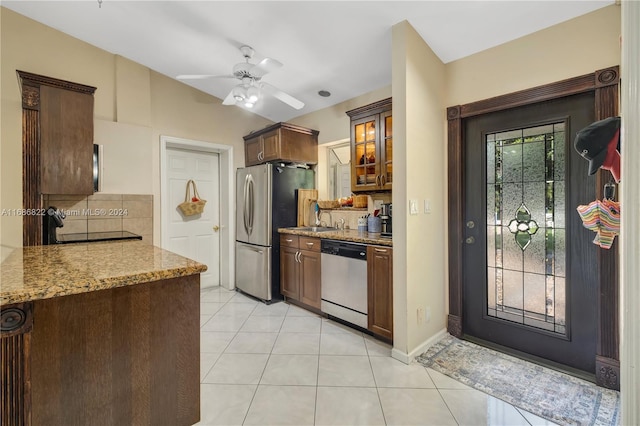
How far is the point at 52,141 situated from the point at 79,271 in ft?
7.60

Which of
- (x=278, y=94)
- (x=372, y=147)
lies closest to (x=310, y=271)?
(x=372, y=147)

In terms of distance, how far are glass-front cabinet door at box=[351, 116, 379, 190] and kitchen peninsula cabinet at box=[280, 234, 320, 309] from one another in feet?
2.71

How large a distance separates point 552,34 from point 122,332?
Result: 10.6ft

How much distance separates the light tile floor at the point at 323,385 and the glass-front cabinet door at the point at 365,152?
5.14 ft

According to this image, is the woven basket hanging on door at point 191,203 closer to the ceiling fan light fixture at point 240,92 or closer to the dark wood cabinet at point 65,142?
the dark wood cabinet at point 65,142

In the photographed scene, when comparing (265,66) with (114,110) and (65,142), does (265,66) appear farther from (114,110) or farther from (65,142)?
(114,110)

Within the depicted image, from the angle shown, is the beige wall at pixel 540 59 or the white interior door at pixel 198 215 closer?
the beige wall at pixel 540 59

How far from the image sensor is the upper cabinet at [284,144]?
373 centimetres

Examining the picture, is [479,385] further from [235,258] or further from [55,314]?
[235,258]

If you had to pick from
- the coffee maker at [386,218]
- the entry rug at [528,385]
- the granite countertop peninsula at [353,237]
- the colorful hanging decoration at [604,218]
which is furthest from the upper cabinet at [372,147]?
the colorful hanging decoration at [604,218]

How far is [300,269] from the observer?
3.42 meters

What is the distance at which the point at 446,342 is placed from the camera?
2598 mm

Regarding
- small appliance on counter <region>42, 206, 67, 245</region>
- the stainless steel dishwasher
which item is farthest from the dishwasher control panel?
small appliance on counter <region>42, 206, 67, 245</region>

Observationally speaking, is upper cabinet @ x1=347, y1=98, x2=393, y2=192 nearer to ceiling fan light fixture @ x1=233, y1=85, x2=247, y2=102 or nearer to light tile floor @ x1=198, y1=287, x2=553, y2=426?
ceiling fan light fixture @ x1=233, y1=85, x2=247, y2=102
